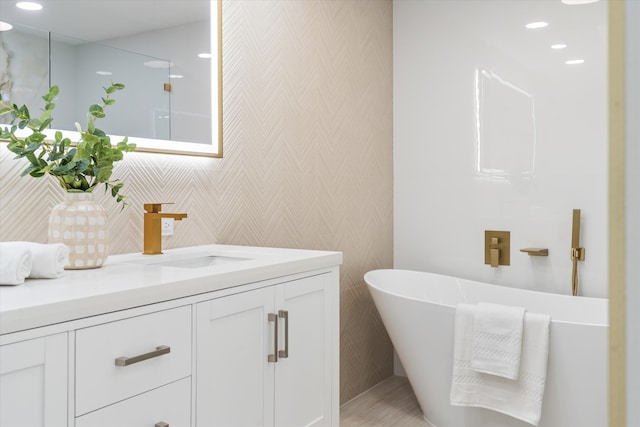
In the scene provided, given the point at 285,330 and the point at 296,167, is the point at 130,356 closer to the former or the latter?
the point at 285,330

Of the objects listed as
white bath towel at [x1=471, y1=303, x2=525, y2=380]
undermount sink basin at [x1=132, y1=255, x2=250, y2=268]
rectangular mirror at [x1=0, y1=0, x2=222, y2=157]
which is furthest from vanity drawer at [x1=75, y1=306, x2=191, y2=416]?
white bath towel at [x1=471, y1=303, x2=525, y2=380]

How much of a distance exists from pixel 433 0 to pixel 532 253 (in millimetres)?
1686

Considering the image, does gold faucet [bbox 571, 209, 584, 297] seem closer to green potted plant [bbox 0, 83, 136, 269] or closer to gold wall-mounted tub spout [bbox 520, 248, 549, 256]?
gold wall-mounted tub spout [bbox 520, 248, 549, 256]

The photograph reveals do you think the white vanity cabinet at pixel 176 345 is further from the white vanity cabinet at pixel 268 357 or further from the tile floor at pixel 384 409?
the tile floor at pixel 384 409

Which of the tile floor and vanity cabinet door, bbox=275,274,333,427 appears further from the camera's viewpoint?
the tile floor

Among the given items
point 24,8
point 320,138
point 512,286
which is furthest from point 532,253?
point 24,8

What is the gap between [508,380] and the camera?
2.36 m

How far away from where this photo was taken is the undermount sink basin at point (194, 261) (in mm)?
1861

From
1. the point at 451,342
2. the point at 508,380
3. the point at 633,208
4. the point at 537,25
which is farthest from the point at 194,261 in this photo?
the point at 537,25

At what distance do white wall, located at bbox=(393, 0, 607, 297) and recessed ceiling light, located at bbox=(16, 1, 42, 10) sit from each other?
2.39 meters

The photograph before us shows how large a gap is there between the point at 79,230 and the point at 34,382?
0.60 m

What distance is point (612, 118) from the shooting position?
396 millimetres

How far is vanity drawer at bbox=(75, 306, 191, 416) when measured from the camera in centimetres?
115

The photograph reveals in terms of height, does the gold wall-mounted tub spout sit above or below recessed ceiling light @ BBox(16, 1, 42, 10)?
below
